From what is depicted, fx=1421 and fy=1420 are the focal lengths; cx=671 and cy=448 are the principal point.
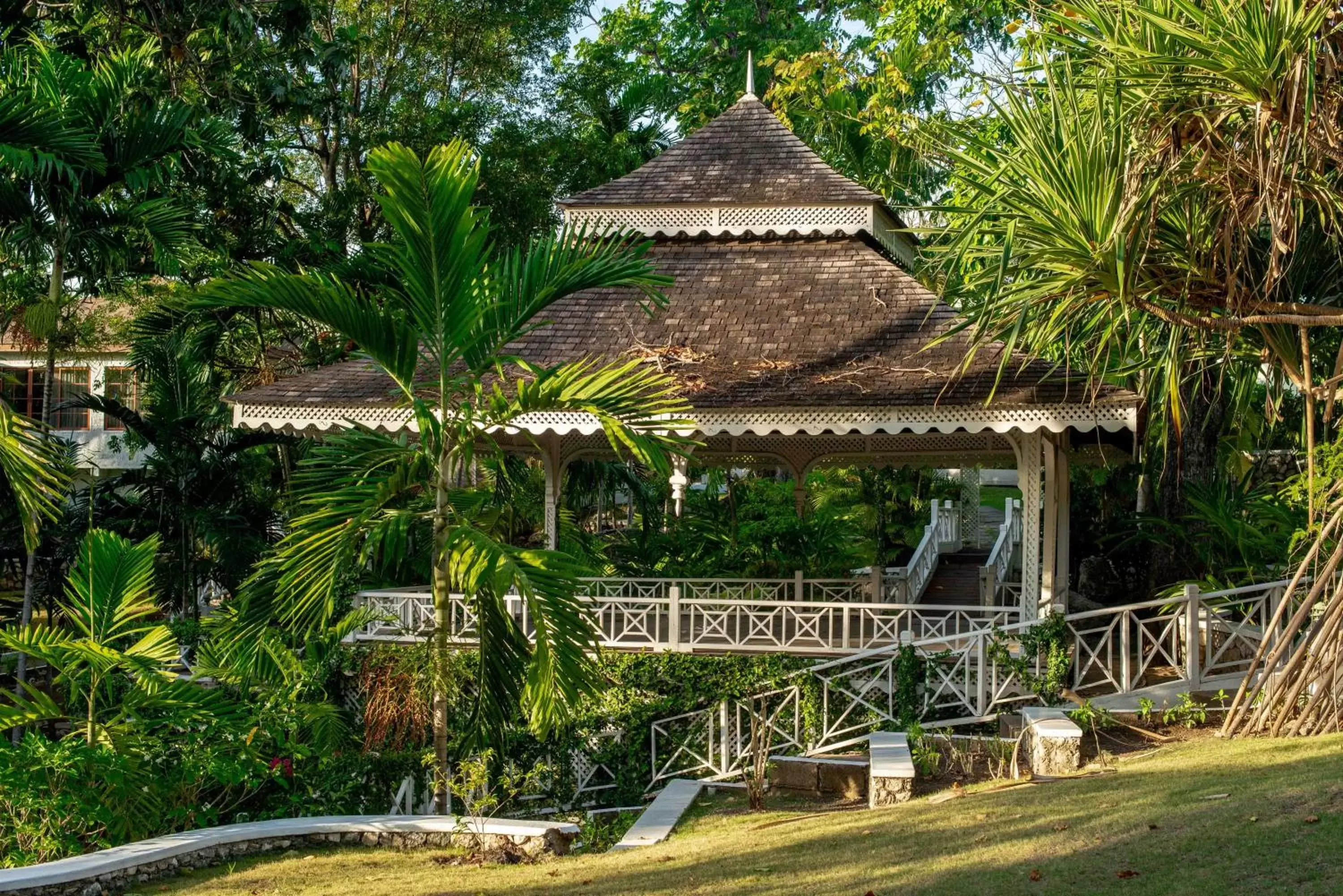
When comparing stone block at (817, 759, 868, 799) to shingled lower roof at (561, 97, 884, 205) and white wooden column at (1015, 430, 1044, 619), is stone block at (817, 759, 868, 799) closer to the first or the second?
white wooden column at (1015, 430, 1044, 619)

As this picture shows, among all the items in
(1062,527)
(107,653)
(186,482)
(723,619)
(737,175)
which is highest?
(737,175)

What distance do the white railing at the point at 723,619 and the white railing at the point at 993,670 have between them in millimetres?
281

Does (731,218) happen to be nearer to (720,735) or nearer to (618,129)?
(720,735)

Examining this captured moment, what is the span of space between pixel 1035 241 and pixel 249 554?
39.4 feet

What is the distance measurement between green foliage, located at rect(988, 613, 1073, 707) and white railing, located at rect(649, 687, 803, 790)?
6.27ft

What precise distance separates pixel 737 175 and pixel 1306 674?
9.60m

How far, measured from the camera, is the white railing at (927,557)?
55.0ft

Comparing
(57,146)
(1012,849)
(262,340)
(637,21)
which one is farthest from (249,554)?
(637,21)

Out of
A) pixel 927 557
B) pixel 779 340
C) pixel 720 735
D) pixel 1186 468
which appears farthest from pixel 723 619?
pixel 1186 468

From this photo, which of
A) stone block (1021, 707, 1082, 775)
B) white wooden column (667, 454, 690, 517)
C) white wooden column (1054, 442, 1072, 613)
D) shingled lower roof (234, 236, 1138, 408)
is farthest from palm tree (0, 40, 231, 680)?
white wooden column (1054, 442, 1072, 613)

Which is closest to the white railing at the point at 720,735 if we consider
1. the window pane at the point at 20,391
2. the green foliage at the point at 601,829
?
the green foliage at the point at 601,829

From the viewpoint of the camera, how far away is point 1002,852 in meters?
7.27

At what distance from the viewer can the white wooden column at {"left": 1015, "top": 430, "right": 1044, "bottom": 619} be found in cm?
1366

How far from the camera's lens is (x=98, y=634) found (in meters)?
10.4
